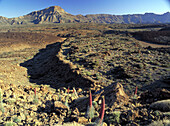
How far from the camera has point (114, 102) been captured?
5.30m

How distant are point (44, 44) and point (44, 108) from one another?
103ft

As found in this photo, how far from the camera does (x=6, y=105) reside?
492 cm

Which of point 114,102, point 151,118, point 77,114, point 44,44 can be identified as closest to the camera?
point 151,118

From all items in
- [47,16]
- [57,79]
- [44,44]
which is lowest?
[57,79]

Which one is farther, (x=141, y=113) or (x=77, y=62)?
(x=77, y=62)

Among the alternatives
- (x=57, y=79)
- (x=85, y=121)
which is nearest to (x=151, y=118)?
(x=85, y=121)

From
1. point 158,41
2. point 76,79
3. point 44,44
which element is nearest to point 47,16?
point 44,44

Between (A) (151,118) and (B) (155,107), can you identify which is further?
(B) (155,107)

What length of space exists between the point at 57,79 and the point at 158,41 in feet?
92.0

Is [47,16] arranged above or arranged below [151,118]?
above

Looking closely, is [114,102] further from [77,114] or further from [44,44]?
[44,44]

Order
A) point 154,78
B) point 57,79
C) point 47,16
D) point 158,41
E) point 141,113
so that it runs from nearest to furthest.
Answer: point 141,113 < point 154,78 < point 57,79 < point 158,41 < point 47,16

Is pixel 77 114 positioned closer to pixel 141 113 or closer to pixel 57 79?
pixel 141 113

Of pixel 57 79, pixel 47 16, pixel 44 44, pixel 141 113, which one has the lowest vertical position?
pixel 57 79
